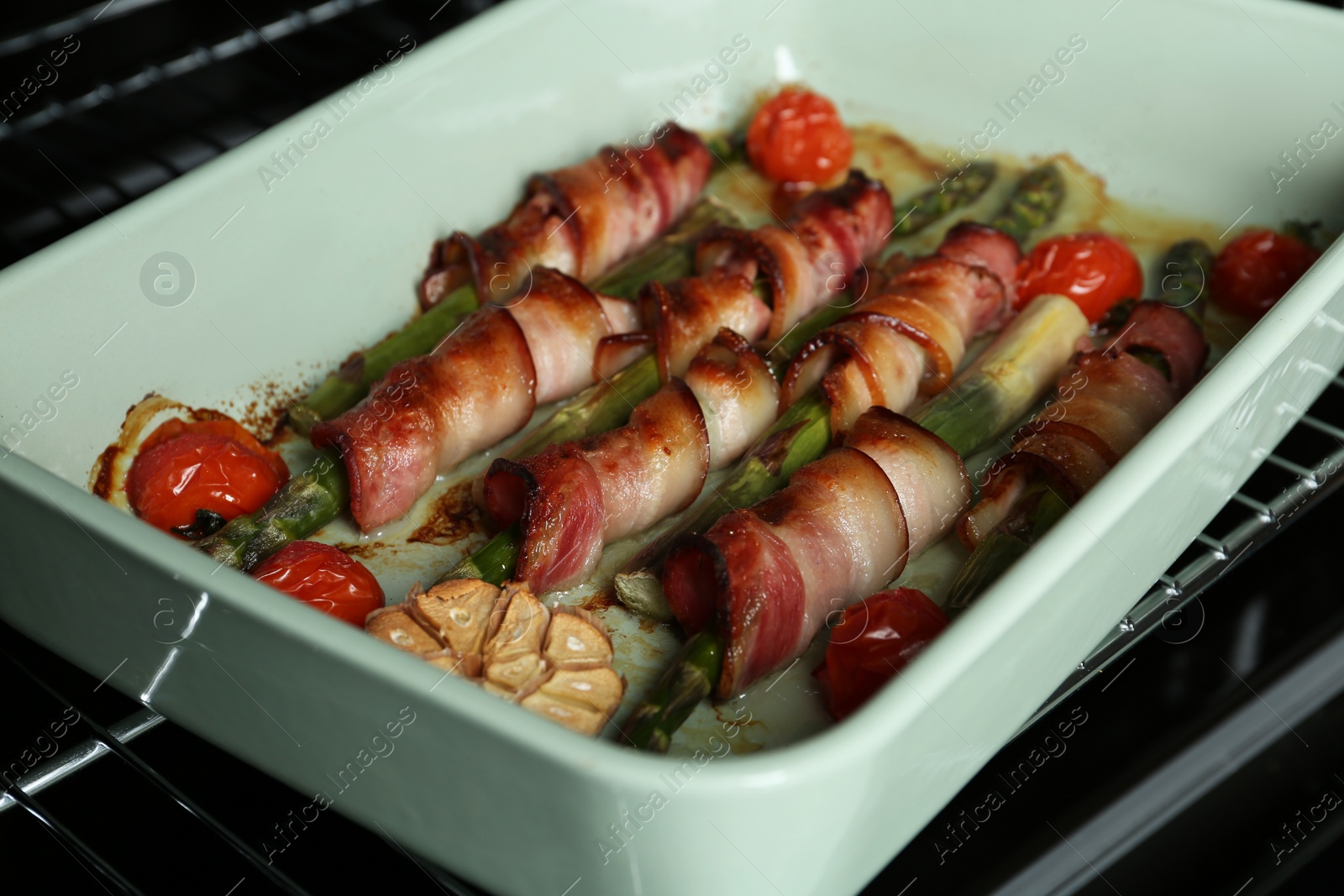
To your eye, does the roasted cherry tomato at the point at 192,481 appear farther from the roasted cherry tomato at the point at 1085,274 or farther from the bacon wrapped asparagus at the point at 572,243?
the roasted cherry tomato at the point at 1085,274

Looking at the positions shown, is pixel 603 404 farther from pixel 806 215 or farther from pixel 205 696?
pixel 205 696

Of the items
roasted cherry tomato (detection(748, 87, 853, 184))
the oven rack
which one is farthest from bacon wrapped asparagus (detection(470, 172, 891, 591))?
the oven rack

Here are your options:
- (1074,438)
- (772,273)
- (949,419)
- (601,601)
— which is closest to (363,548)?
(601,601)

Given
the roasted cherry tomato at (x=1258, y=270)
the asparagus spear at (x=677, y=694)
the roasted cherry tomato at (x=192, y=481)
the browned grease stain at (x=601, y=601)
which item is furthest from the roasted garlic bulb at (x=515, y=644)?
the roasted cherry tomato at (x=1258, y=270)

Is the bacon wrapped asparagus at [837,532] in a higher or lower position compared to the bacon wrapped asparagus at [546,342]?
lower

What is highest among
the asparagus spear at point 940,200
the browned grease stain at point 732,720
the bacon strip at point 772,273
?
the asparagus spear at point 940,200
